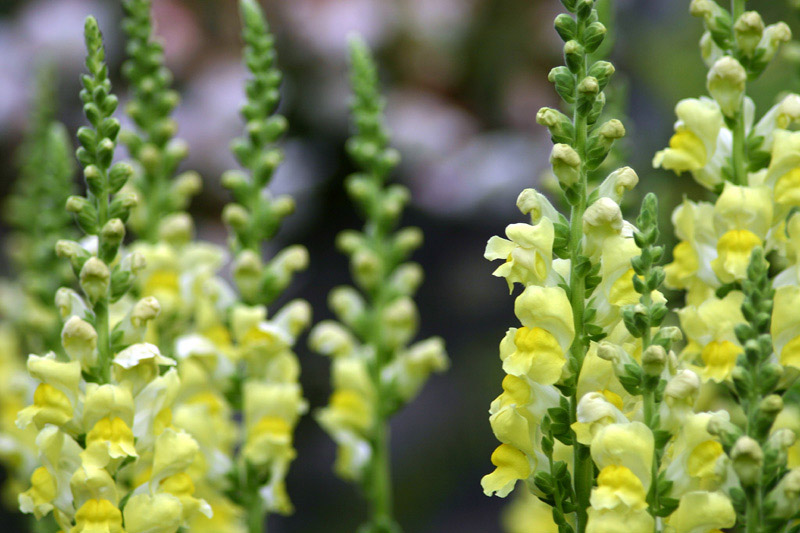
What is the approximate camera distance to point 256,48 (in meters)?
0.93

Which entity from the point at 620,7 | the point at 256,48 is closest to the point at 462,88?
the point at 620,7

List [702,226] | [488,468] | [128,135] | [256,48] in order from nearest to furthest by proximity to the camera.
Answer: [702,226] → [256,48] → [128,135] → [488,468]

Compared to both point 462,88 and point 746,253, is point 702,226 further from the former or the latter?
point 462,88

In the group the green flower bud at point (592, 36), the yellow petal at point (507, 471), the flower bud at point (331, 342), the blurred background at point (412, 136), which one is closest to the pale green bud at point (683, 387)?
the yellow petal at point (507, 471)

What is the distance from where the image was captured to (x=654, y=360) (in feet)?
1.94

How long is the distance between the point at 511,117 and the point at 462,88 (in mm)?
148

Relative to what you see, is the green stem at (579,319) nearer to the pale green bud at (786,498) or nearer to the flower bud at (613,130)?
the flower bud at (613,130)

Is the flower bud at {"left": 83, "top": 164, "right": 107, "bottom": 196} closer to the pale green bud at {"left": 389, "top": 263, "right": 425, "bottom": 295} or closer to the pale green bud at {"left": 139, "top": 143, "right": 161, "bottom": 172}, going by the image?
the pale green bud at {"left": 139, "top": 143, "right": 161, "bottom": 172}

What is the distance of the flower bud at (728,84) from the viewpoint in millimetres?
733

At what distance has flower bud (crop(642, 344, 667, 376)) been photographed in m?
0.59

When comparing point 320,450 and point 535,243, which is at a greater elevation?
point 320,450

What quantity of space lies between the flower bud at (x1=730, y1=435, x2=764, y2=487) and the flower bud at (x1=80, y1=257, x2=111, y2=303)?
1.44ft

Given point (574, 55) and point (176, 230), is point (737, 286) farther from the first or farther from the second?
point (176, 230)

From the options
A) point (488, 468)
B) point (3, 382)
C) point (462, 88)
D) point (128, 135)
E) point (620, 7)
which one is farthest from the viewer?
point (462, 88)
